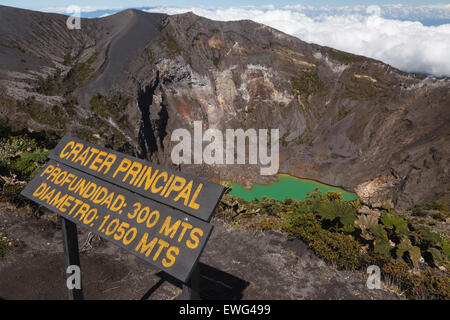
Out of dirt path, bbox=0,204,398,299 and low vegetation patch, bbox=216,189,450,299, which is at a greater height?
low vegetation patch, bbox=216,189,450,299

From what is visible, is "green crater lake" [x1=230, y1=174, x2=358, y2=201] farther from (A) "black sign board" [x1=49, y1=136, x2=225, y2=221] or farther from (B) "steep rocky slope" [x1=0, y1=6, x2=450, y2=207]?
(A) "black sign board" [x1=49, y1=136, x2=225, y2=221]

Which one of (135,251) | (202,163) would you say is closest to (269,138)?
(202,163)

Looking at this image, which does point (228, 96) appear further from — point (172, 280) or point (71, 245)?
point (71, 245)

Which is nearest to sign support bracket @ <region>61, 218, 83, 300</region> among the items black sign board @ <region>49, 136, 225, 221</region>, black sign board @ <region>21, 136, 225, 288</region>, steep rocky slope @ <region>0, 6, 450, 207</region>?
black sign board @ <region>21, 136, 225, 288</region>

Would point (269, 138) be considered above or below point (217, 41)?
below

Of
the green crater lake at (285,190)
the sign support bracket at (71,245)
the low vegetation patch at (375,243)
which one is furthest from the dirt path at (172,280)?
the green crater lake at (285,190)

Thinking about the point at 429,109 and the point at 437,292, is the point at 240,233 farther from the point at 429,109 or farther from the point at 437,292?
the point at 429,109

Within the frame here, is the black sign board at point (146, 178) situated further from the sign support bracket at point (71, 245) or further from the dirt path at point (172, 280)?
the dirt path at point (172, 280)
